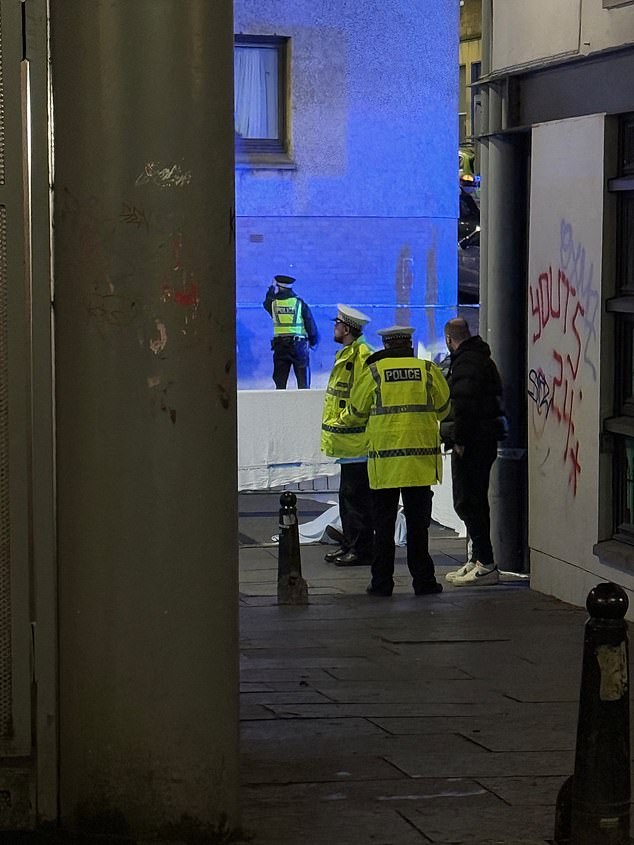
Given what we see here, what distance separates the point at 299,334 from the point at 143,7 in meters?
16.3

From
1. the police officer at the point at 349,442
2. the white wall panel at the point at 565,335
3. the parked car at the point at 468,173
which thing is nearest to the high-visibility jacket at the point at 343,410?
the police officer at the point at 349,442

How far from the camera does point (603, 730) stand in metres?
4.70

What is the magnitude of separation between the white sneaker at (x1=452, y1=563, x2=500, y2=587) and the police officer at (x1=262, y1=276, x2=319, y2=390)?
31.3ft

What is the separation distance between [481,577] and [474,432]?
113cm

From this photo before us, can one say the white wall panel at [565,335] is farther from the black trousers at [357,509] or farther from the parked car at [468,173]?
the parked car at [468,173]

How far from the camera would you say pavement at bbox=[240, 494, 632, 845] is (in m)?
5.23

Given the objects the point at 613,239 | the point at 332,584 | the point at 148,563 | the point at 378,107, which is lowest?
the point at 332,584

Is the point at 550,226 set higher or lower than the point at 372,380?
higher

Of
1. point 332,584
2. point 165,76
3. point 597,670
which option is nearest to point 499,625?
point 332,584

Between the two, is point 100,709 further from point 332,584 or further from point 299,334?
point 299,334

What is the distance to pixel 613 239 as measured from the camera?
9.23 meters

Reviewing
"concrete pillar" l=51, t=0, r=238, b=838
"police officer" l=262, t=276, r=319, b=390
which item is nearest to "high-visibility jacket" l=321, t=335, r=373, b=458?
"concrete pillar" l=51, t=0, r=238, b=838

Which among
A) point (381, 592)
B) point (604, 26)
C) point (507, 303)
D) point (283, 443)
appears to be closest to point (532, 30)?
point (604, 26)

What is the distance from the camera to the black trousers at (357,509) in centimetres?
1223
